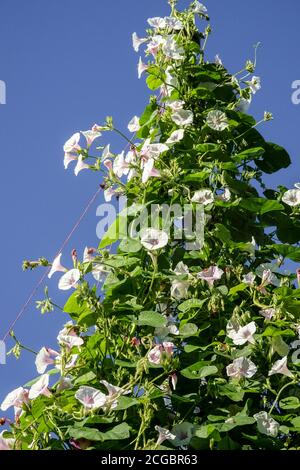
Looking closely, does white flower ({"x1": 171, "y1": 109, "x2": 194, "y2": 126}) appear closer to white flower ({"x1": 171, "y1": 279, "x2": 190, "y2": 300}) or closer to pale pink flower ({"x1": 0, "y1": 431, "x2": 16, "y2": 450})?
white flower ({"x1": 171, "y1": 279, "x2": 190, "y2": 300})

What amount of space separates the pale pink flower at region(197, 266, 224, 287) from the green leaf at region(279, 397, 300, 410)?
404 mm

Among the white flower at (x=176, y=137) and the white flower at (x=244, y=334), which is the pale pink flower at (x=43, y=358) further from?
the white flower at (x=176, y=137)

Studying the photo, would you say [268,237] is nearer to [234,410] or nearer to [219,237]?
[219,237]

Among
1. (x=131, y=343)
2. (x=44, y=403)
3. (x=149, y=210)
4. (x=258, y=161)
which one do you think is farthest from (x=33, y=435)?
(x=258, y=161)

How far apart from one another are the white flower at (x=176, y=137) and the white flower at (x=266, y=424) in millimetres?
1006

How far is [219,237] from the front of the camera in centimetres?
278

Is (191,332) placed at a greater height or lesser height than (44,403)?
greater

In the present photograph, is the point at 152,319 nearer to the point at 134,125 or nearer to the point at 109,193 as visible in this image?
the point at 109,193

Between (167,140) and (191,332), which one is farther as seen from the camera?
(167,140)

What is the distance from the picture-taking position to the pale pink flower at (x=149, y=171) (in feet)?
9.27

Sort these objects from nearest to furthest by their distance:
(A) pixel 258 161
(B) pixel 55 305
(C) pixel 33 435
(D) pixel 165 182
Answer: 1. (C) pixel 33 435
2. (B) pixel 55 305
3. (D) pixel 165 182
4. (A) pixel 258 161

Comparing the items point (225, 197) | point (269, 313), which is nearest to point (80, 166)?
point (225, 197)

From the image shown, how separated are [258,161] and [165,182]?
45 centimetres

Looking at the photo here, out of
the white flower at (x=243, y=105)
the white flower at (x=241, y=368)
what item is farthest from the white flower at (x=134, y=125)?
the white flower at (x=241, y=368)
